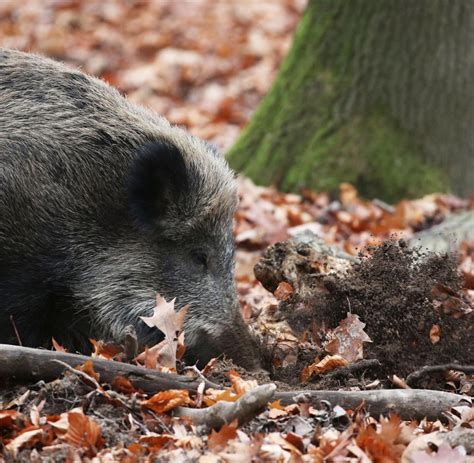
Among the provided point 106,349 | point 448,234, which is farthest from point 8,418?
point 448,234

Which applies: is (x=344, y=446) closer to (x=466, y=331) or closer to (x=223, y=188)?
(x=466, y=331)

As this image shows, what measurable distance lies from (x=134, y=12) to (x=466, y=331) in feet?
44.5

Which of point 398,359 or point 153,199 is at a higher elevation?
point 153,199

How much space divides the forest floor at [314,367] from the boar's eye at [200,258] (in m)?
0.35

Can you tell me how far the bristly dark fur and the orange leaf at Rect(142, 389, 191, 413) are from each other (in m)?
1.14

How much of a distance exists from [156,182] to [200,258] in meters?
0.62

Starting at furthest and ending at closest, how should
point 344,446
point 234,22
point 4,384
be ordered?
point 234,22 → point 4,384 → point 344,446

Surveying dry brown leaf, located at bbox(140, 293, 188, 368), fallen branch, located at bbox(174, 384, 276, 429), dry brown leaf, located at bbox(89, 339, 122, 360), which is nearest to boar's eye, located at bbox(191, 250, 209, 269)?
dry brown leaf, located at bbox(140, 293, 188, 368)

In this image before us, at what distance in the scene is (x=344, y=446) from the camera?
377cm

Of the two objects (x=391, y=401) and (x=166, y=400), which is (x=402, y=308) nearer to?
(x=391, y=401)

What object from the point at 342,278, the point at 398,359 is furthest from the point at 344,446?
the point at 342,278

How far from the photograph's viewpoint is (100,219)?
212 inches

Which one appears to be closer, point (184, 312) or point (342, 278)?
point (184, 312)

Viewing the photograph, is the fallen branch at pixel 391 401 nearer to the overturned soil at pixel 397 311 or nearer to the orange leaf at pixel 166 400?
the orange leaf at pixel 166 400
